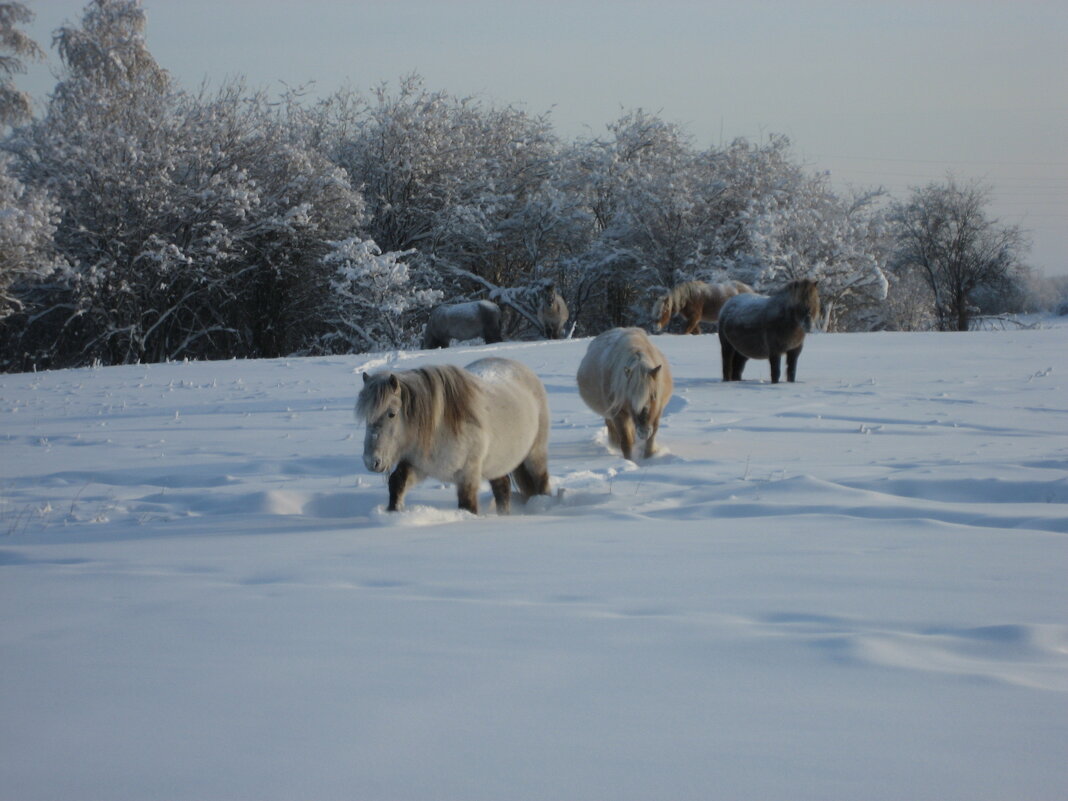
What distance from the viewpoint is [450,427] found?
229 inches

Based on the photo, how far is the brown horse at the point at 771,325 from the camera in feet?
42.5

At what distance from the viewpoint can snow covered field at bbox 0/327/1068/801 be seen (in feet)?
6.23

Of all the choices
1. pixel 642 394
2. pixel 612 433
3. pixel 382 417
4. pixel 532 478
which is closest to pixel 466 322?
pixel 612 433

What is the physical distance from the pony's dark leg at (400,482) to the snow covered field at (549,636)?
28 cm

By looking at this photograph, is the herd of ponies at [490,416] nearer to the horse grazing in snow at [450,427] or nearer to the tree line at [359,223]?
the horse grazing in snow at [450,427]

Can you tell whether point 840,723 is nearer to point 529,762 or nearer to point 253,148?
point 529,762

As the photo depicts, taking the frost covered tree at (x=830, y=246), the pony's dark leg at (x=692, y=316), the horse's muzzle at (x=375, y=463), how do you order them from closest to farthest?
the horse's muzzle at (x=375, y=463) < the pony's dark leg at (x=692, y=316) < the frost covered tree at (x=830, y=246)

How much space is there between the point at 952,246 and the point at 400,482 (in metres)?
39.1

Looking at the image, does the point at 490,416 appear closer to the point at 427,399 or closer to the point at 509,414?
A: the point at 509,414

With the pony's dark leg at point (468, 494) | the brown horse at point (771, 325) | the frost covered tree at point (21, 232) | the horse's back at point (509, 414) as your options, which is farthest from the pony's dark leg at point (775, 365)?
the frost covered tree at point (21, 232)

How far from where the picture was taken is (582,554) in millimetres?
4223

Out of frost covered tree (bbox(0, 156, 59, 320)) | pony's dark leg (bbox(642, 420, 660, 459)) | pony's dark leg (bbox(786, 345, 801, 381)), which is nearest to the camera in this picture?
pony's dark leg (bbox(642, 420, 660, 459))

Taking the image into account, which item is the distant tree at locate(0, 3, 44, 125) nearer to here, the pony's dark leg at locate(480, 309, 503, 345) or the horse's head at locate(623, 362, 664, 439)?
the pony's dark leg at locate(480, 309, 503, 345)

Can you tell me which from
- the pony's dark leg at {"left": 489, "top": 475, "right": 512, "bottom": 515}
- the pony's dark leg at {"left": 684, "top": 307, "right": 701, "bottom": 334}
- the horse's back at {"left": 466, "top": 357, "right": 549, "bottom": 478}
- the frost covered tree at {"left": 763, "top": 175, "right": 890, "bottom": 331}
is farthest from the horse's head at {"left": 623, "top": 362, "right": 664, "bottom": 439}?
the frost covered tree at {"left": 763, "top": 175, "right": 890, "bottom": 331}
